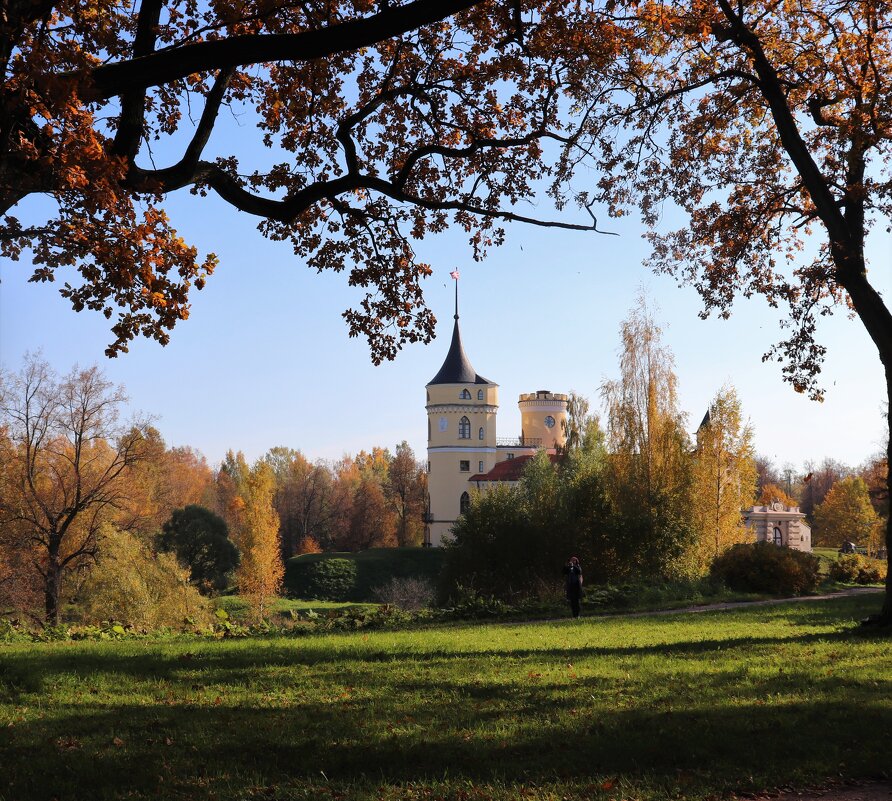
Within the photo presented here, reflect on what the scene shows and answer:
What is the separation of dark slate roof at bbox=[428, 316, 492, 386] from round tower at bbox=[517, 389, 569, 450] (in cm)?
584

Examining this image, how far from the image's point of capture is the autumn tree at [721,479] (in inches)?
1145

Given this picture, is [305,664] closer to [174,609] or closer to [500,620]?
[500,620]

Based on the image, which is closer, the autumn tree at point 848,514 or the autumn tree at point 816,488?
the autumn tree at point 848,514

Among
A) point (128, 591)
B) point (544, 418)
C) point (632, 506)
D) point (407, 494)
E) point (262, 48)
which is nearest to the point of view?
point (262, 48)

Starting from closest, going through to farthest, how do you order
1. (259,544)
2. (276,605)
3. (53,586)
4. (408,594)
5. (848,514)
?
1. (53,586)
2. (259,544)
3. (408,594)
4. (276,605)
5. (848,514)

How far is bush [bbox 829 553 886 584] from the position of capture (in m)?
29.8

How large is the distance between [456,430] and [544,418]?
9.12 meters

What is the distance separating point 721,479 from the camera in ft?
100

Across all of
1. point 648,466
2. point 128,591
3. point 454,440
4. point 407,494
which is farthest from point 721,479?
point 407,494

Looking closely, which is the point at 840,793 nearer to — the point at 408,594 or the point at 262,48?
the point at 262,48

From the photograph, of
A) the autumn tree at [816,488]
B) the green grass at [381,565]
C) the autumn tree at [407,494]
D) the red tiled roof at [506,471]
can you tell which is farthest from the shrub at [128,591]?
the autumn tree at [816,488]

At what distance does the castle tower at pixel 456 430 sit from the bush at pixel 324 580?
14076mm

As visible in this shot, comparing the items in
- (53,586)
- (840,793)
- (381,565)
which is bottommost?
(381,565)

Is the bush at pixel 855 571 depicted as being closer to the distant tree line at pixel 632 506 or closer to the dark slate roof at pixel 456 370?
the distant tree line at pixel 632 506
